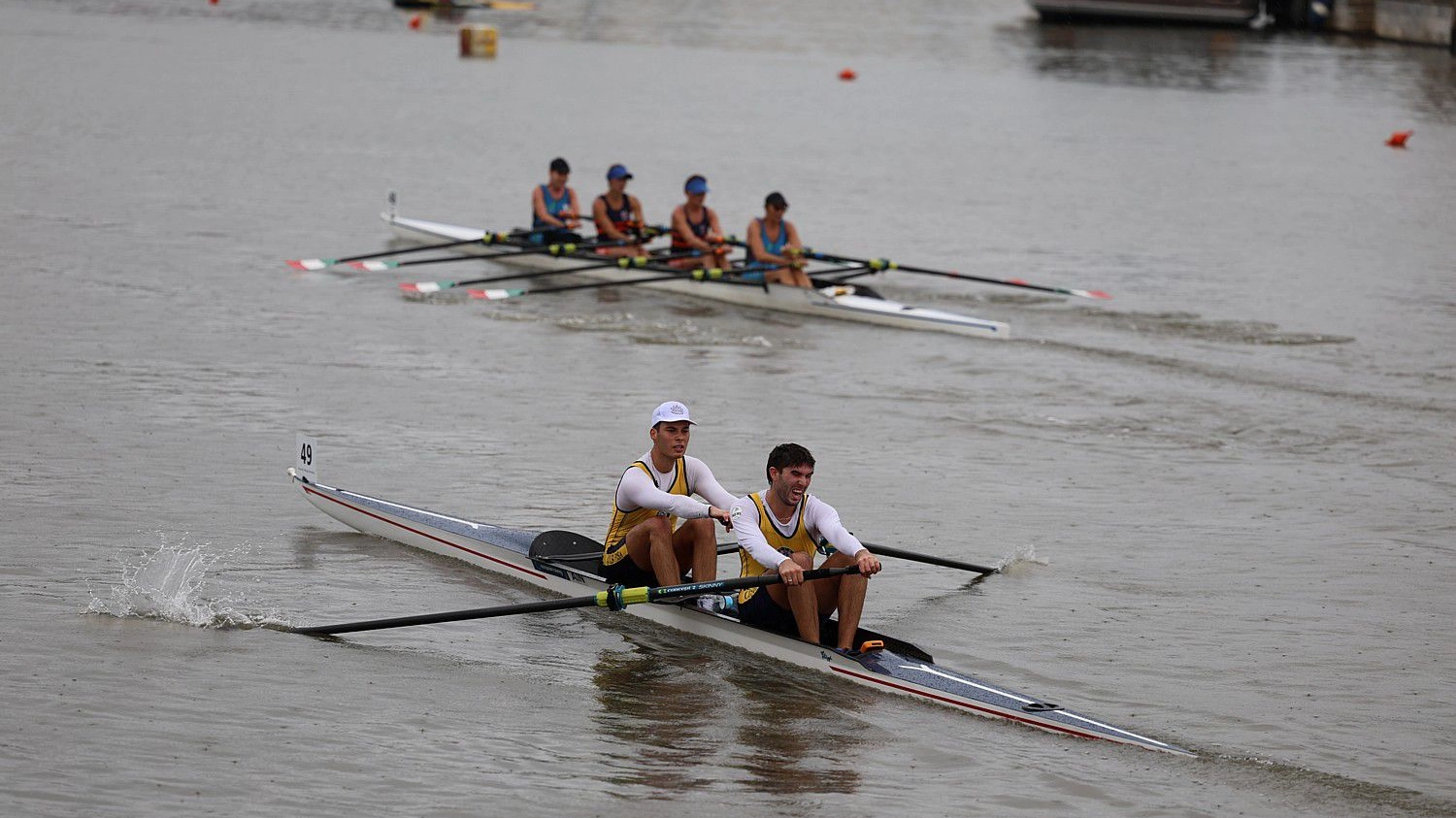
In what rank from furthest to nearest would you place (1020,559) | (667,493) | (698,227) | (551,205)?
(551,205), (698,227), (1020,559), (667,493)

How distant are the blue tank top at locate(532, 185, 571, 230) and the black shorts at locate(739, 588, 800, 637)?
1248 cm

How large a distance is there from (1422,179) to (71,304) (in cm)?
2632

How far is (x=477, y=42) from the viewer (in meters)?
52.5

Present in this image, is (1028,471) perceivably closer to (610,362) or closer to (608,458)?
(608,458)

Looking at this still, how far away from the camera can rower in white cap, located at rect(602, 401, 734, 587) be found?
957 cm

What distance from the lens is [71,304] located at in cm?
1803

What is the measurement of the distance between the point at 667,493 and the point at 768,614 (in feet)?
3.11

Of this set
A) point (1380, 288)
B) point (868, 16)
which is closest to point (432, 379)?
point (1380, 288)

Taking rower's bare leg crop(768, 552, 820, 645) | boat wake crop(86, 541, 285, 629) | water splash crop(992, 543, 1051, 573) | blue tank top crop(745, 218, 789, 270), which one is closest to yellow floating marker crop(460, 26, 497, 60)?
blue tank top crop(745, 218, 789, 270)

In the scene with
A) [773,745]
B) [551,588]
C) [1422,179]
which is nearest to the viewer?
[773,745]

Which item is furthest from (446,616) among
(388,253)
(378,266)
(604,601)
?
(388,253)

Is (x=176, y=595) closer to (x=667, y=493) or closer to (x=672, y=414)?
(x=667, y=493)

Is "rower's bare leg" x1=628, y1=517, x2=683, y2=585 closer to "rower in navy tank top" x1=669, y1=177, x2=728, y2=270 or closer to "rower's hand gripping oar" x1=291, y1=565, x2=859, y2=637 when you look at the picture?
"rower's hand gripping oar" x1=291, y1=565, x2=859, y2=637

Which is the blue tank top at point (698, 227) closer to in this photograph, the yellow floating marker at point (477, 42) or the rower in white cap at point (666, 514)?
the rower in white cap at point (666, 514)
